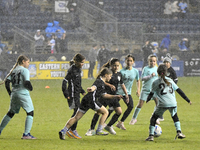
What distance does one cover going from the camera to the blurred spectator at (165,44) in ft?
94.5

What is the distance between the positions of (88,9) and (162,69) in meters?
25.3

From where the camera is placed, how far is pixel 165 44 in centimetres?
2891

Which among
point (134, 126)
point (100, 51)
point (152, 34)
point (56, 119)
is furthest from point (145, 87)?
point (152, 34)

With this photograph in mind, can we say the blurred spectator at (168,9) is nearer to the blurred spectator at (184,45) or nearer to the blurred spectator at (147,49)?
the blurred spectator at (184,45)

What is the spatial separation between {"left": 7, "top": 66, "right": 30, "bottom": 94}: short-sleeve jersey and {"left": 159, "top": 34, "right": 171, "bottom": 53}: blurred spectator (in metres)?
21.7

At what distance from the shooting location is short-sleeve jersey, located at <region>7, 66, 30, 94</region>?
7.93 metres

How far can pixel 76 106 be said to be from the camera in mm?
8336

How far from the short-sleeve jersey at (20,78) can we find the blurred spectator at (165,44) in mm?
21718

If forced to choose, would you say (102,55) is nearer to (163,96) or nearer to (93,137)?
(93,137)

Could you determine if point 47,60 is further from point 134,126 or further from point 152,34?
point 134,126

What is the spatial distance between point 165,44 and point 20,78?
72.2ft

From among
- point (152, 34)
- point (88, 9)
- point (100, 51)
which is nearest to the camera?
point (100, 51)

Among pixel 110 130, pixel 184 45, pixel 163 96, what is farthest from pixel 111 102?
pixel 184 45

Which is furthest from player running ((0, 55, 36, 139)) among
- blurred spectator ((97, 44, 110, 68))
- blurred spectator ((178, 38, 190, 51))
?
blurred spectator ((178, 38, 190, 51))
